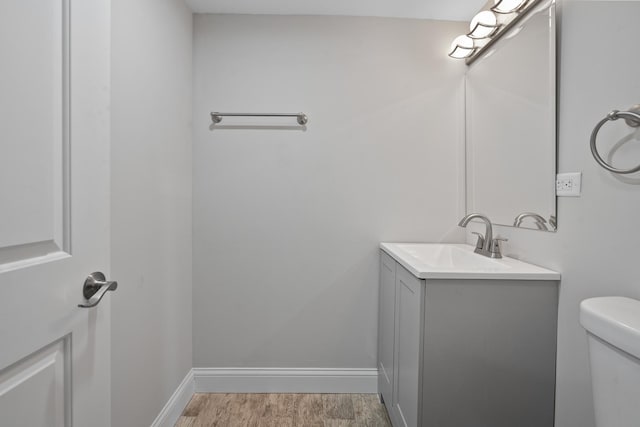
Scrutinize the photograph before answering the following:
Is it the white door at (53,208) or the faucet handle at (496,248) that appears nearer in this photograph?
the white door at (53,208)

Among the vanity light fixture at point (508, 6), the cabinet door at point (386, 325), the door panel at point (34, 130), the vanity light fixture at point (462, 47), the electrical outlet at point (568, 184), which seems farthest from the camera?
the vanity light fixture at point (462, 47)

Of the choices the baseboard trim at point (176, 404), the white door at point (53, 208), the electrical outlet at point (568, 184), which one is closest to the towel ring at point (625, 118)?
the electrical outlet at point (568, 184)

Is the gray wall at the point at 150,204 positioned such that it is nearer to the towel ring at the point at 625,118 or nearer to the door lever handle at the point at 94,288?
the door lever handle at the point at 94,288

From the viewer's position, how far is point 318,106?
2.00 metres

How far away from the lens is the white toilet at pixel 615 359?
28.4 inches

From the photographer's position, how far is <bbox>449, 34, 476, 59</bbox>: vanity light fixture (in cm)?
185

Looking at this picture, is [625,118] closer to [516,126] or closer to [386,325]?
[516,126]

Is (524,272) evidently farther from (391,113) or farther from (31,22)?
(31,22)

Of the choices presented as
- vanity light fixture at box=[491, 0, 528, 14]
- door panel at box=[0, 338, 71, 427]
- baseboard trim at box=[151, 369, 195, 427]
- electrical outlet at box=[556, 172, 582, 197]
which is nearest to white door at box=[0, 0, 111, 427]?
door panel at box=[0, 338, 71, 427]

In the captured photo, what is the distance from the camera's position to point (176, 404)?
1.73m

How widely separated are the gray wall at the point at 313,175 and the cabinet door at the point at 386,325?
96 millimetres

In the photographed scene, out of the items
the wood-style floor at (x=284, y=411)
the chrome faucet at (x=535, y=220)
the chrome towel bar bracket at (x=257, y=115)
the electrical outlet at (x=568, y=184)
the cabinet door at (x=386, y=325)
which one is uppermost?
the chrome towel bar bracket at (x=257, y=115)

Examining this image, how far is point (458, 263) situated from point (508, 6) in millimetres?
1230

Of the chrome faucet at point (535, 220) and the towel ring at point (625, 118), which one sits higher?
the towel ring at point (625, 118)
